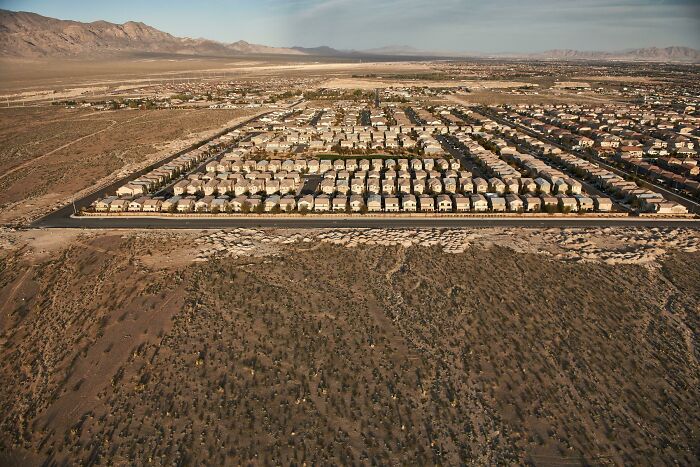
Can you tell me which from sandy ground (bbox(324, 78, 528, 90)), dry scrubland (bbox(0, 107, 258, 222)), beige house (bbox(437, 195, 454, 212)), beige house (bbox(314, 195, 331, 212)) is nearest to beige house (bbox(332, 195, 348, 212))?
beige house (bbox(314, 195, 331, 212))

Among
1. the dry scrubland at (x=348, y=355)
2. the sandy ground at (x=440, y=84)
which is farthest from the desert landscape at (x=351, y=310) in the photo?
the sandy ground at (x=440, y=84)

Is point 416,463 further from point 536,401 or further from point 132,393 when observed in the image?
point 132,393

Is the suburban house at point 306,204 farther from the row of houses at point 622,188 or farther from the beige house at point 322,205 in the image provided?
the row of houses at point 622,188

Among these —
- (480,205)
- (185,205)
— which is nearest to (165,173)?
(185,205)

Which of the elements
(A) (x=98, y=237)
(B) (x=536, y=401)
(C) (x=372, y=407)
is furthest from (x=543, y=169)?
(A) (x=98, y=237)

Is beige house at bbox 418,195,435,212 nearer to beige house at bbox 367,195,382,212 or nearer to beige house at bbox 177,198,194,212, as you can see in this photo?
beige house at bbox 367,195,382,212

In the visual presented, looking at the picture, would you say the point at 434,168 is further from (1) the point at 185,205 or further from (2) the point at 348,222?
(1) the point at 185,205
